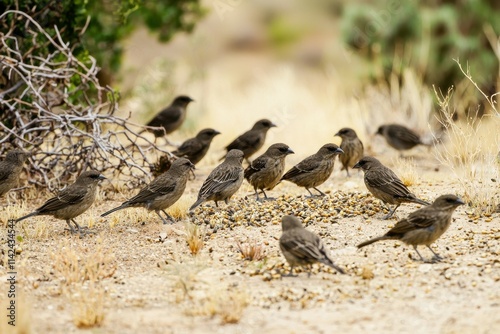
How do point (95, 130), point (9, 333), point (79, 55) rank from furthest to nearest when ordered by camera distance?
point (79, 55), point (95, 130), point (9, 333)

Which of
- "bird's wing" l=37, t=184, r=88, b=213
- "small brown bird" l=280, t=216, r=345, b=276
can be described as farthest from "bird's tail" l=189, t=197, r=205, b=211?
"small brown bird" l=280, t=216, r=345, b=276

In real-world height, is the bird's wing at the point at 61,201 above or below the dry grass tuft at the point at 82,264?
above

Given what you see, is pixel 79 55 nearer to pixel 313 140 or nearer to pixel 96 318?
pixel 313 140

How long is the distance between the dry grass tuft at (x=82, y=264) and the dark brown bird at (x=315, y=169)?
3224mm

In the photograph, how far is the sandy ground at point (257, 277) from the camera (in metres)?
6.85

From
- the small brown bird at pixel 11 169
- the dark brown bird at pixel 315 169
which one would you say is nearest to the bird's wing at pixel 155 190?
the small brown bird at pixel 11 169

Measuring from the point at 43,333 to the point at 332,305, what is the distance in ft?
8.45

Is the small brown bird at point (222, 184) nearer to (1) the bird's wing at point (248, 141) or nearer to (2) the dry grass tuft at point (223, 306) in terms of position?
(1) the bird's wing at point (248, 141)

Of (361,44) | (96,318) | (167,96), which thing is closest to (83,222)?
(96,318)

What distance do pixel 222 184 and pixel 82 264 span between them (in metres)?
2.44

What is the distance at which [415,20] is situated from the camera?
18.4m

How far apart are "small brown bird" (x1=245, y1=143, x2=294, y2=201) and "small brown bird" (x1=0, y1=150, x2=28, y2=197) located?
3.14 metres

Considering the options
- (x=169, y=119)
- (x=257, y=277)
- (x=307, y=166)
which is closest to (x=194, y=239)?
(x=257, y=277)

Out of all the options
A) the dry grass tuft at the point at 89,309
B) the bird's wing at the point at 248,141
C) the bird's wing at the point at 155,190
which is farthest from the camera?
the bird's wing at the point at 248,141
